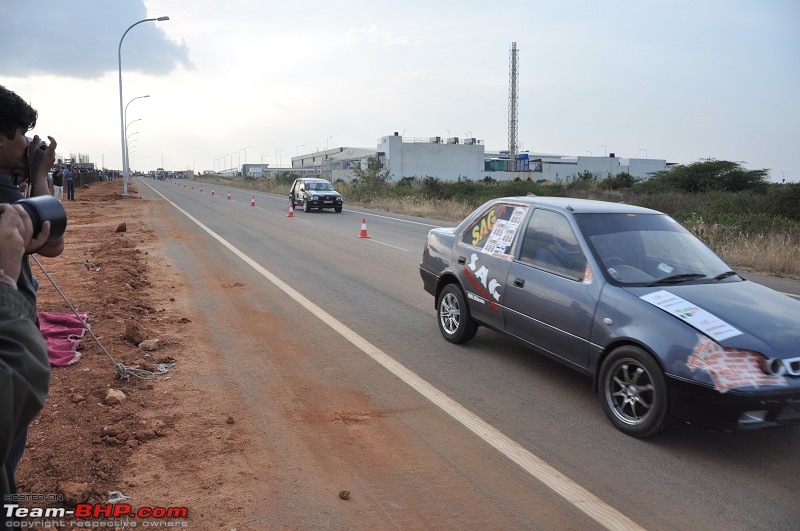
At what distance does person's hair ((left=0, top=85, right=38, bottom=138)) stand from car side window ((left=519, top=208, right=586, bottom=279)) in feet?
13.0

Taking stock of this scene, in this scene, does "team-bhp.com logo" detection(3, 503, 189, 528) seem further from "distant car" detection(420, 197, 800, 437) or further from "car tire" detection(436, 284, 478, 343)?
"car tire" detection(436, 284, 478, 343)

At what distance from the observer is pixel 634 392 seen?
4426mm

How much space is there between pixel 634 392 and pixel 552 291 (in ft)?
3.63

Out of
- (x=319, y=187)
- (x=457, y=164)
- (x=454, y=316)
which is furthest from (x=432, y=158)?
(x=454, y=316)

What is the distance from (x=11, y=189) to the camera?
2.55 metres

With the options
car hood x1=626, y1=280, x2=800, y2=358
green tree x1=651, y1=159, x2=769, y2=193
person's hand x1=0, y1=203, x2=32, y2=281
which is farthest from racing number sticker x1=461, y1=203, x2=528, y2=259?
green tree x1=651, y1=159, x2=769, y2=193

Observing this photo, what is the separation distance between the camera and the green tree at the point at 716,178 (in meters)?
37.5

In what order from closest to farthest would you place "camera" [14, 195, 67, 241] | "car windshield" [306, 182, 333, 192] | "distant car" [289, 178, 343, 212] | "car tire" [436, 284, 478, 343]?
"camera" [14, 195, 67, 241] < "car tire" [436, 284, 478, 343] < "distant car" [289, 178, 343, 212] < "car windshield" [306, 182, 333, 192]

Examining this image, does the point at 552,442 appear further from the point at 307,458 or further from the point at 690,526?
the point at 307,458

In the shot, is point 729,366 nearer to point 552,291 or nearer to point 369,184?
point 552,291

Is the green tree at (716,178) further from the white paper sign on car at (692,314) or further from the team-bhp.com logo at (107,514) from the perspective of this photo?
the team-bhp.com logo at (107,514)

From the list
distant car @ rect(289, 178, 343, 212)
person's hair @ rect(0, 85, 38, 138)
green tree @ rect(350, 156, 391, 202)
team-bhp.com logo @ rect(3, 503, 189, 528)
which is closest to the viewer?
person's hair @ rect(0, 85, 38, 138)

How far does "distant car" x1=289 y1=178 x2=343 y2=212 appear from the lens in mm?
28953

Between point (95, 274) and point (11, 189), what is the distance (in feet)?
28.2
